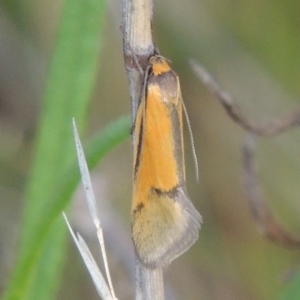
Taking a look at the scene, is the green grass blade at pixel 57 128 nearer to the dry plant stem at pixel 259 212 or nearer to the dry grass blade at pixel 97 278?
the dry grass blade at pixel 97 278

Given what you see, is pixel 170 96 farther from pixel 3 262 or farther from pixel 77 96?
pixel 3 262

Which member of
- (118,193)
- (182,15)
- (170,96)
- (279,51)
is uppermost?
(170,96)

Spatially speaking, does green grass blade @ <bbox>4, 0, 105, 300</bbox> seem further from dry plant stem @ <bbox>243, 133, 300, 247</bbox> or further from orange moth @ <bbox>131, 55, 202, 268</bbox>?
dry plant stem @ <bbox>243, 133, 300, 247</bbox>

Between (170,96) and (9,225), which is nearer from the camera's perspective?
(170,96)

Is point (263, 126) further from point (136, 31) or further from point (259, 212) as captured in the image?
point (136, 31)

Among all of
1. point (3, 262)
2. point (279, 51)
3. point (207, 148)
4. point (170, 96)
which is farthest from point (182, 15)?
point (3, 262)

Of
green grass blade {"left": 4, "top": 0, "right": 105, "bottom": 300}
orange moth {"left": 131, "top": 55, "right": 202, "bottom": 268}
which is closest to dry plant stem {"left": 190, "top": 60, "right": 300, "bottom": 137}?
orange moth {"left": 131, "top": 55, "right": 202, "bottom": 268}
